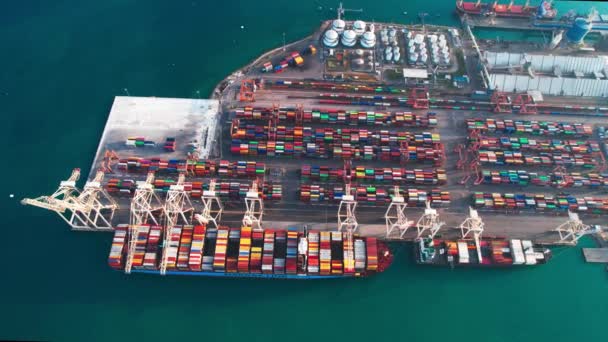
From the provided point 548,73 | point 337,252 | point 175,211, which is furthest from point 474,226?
point 548,73

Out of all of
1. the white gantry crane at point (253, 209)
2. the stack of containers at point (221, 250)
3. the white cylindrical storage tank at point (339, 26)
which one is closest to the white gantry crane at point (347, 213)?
the white gantry crane at point (253, 209)

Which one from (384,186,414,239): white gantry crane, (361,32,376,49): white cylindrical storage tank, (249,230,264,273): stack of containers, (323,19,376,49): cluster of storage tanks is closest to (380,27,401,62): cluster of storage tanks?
(323,19,376,49): cluster of storage tanks

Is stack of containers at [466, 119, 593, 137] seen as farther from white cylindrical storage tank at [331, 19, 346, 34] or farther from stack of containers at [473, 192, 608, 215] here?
white cylindrical storage tank at [331, 19, 346, 34]

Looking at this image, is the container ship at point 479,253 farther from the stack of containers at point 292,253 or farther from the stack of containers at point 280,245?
the stack of containers at point 280,245

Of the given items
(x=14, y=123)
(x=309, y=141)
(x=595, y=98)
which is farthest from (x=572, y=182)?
(x=14, y=123)

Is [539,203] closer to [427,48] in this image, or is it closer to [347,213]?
[347,213]

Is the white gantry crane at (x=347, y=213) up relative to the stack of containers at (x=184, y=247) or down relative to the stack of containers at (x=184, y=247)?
up
